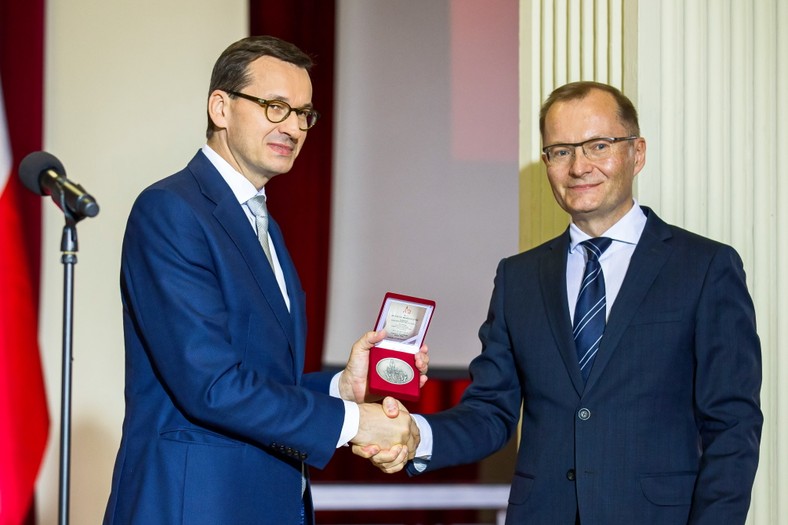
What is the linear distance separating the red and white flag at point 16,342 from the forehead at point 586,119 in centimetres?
262

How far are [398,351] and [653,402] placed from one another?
2.39ft

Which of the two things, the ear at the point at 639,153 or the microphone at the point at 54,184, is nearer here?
the microphone at the point at 54,184

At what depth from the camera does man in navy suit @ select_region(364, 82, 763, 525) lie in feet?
7.37

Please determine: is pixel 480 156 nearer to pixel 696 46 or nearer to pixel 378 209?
pixel 378 209

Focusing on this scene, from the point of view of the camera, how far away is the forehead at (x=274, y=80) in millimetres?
2432

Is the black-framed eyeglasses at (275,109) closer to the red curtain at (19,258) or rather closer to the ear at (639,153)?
the ear at (639,153)

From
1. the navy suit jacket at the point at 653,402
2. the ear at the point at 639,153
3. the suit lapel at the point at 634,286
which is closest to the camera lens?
the navy suit jacket at the point at 653,402

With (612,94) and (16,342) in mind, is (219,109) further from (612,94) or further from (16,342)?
(16,342)

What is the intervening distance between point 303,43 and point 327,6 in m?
0.22

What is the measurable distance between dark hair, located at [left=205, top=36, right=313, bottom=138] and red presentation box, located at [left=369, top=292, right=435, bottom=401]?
692mm

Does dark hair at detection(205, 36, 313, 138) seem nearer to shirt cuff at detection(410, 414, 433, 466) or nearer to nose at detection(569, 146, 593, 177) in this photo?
nose at detection(569, 146, 593, 177)

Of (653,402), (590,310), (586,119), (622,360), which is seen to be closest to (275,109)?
(586,119)

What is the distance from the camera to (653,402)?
231 centimetres

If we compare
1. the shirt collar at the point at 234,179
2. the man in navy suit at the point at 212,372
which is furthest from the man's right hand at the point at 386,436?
the shirt collar at the point at 234,179
